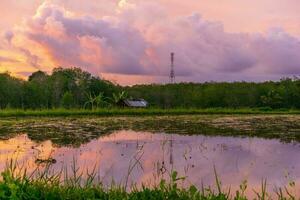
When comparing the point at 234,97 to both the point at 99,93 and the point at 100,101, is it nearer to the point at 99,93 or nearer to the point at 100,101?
the point at 99,93

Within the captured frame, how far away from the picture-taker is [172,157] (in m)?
9.34

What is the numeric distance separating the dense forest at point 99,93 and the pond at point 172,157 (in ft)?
88.4

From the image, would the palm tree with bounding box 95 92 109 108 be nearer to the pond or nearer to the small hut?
the small hut

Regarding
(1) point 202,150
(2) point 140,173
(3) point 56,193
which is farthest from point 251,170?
(3) point 56,193

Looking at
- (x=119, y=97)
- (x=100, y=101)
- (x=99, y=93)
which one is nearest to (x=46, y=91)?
(x=99, y=93)

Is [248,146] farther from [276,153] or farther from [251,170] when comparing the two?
[251,170]

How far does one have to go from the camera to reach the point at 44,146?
1131cm

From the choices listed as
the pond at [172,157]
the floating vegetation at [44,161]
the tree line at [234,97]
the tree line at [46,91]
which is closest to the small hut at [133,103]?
the tree line at [46,91]

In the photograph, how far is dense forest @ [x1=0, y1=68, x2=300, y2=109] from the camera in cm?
4469

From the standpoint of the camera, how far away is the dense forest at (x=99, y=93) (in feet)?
147

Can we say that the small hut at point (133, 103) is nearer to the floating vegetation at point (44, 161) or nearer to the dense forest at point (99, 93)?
the dense forest at point (99, 93)

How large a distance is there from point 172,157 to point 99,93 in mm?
38653

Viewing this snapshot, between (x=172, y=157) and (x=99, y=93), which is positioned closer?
(x=172, y=157)

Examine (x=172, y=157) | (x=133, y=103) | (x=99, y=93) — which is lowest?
(x=172, y=157)
